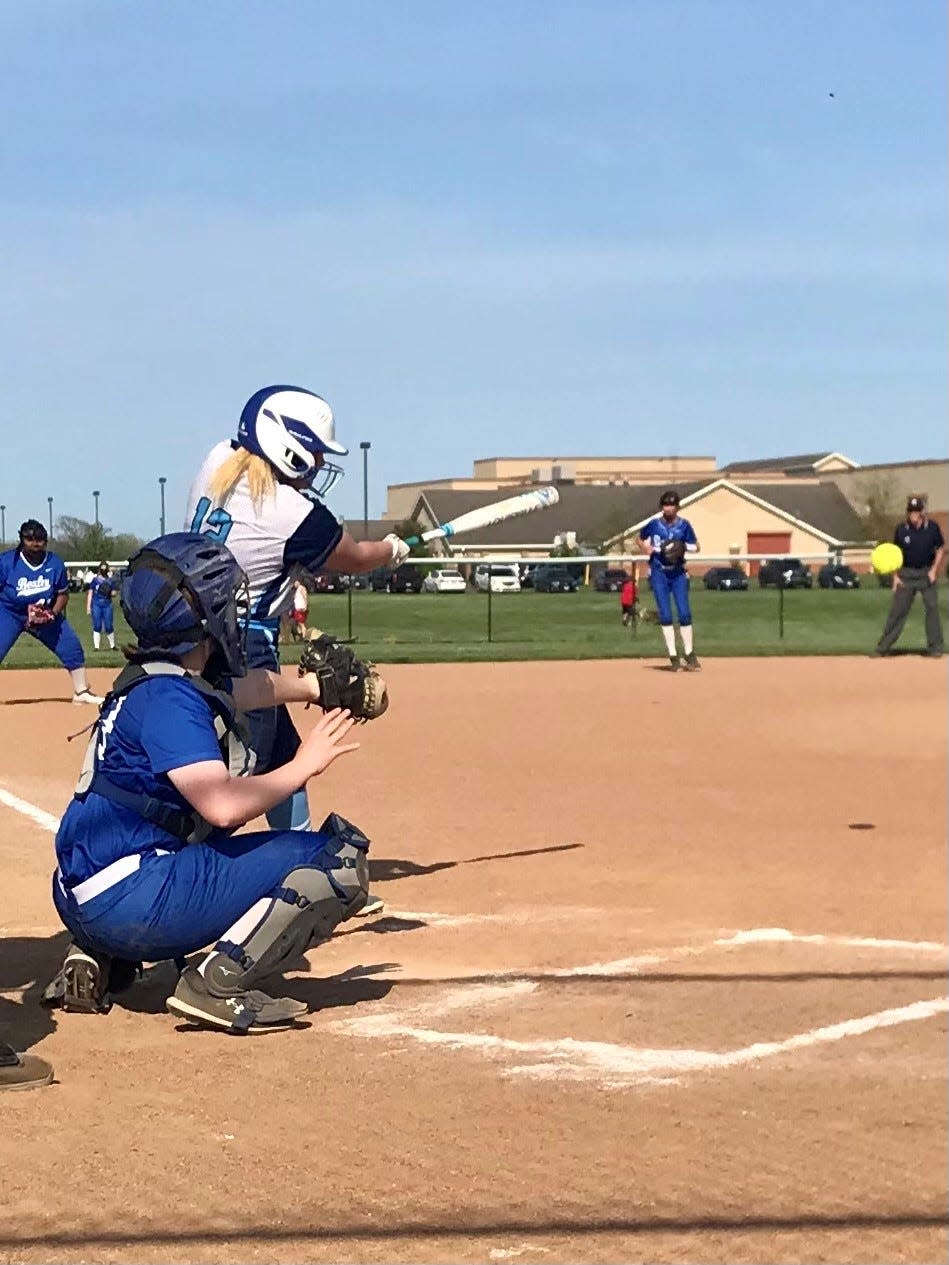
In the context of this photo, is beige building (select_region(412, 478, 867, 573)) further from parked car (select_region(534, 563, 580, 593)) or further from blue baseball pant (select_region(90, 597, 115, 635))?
blue baseball pant (select_region(90, 597, 115, 635))

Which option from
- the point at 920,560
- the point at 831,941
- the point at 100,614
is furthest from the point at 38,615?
the point at 100,614

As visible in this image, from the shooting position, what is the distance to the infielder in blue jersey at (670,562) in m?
20.1

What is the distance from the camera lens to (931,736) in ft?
45.2

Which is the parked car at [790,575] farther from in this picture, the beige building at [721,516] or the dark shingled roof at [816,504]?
the dark shingled roof at [816,504]

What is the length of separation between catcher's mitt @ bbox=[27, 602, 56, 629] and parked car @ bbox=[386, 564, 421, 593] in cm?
2745

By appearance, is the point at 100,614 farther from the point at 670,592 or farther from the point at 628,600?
the point at 670,592

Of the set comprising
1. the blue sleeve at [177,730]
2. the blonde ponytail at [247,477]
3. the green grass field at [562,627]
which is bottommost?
the green grass field at [562,627]

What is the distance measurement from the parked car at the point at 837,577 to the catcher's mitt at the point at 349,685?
37368mm

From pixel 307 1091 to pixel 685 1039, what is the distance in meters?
1.17

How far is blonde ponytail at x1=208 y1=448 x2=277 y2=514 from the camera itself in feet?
21.9

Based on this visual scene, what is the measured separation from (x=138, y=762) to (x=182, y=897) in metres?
0.41

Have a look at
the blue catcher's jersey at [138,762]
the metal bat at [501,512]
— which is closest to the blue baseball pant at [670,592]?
the metal bat at [501,512]

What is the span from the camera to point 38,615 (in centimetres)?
1508

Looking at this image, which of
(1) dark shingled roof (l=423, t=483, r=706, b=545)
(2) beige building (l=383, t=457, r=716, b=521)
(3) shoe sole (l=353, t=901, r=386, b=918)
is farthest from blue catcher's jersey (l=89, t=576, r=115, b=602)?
(2) beige building (l=383, t=457, r=716, b=521)
